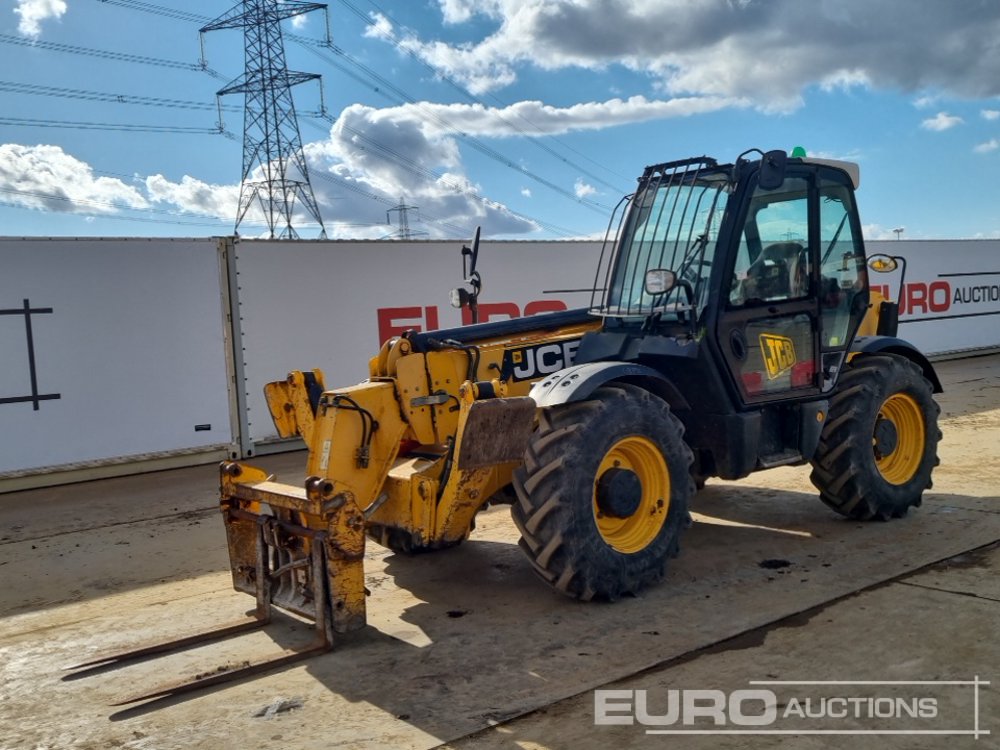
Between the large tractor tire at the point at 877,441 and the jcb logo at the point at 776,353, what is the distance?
0.59 meters

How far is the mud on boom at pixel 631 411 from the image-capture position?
15.5ft

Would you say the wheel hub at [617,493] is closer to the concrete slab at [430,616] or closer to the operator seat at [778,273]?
the concrete slab at [430,616]

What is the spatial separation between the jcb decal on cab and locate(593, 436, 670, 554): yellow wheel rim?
0.96 meters

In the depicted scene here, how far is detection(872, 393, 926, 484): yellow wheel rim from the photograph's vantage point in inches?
264

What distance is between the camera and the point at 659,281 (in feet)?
17.8

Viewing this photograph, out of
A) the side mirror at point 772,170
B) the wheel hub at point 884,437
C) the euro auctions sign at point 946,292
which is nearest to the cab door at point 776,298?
the side mirror at point 772,170

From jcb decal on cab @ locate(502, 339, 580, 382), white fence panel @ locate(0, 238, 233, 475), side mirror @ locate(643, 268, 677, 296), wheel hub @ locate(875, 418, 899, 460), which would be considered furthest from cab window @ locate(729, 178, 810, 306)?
white fence panel @ locate(0, 238, 233, 475)

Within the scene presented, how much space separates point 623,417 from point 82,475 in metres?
7.01

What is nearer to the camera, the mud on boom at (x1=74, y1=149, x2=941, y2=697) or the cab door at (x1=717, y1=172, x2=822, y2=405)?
the mud on boom at (x1=74, y1=149, x2=941, y2=697)

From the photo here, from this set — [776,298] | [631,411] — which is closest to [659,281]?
[631,411]

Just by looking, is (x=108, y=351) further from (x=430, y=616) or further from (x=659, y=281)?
(x=659, y=281)

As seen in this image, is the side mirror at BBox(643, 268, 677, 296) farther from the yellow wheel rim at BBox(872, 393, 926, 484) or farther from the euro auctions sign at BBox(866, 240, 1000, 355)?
the euro auctions sign at BBox(866, 240, 1000, 355)

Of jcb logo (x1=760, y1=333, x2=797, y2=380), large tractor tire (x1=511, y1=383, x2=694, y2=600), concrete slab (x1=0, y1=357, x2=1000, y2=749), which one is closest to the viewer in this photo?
concrete slab (x1=0, y1=357, x2=1000, y2=749)
